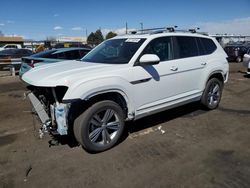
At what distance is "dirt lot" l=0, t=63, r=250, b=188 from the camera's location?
11.6 ft

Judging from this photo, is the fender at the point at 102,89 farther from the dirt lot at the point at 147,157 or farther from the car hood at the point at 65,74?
the dirt lot at the point at 147,157

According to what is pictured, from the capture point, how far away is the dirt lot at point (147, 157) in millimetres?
3535

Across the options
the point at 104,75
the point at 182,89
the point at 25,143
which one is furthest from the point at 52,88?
the point at 182,89

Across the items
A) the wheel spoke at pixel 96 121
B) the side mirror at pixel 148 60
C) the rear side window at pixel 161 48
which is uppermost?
the rear side window at pixel 161 48

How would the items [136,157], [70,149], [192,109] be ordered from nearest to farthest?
[136,157], [70,149], [192,109]

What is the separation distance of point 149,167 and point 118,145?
926 mm

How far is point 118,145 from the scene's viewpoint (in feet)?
15.2

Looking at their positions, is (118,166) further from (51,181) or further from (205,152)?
(205,152)

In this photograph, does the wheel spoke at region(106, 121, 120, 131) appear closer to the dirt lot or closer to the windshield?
the dirt lot

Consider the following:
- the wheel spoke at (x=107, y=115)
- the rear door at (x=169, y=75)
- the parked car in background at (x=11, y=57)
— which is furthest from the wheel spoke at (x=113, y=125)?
the parked car in background at (x=11, y=57)

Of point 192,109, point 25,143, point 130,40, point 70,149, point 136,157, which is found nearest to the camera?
point 136,157

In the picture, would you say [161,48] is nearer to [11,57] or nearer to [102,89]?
[102,89]

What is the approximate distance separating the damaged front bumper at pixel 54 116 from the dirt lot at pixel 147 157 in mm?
436

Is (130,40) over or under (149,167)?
over
